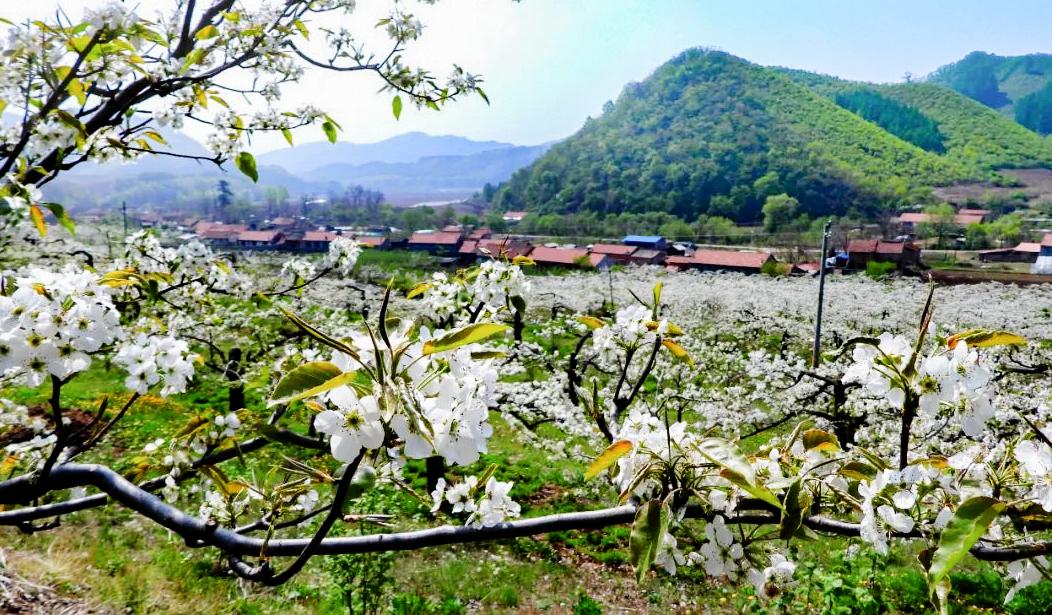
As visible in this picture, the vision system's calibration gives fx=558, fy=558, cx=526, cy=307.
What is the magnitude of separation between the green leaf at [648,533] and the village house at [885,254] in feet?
141

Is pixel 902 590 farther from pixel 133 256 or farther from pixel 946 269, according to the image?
pixel 946 269

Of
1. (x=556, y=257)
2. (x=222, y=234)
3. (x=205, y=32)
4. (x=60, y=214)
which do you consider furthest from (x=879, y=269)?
(x=222, y=234)

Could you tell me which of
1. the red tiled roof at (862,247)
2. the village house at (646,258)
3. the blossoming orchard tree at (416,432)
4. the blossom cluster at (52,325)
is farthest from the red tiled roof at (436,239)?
the blossom cluster at (52,325)

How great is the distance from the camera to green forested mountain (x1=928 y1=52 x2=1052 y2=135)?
5984 inches

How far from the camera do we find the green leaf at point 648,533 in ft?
2.93

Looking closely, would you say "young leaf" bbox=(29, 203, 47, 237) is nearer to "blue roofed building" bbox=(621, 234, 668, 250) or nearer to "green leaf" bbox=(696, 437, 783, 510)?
"green leaf" bbox=(696, 437, 783, 510)

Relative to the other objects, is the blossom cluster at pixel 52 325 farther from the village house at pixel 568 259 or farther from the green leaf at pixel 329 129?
the village house at pixel 568 259

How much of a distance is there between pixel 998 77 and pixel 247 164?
8993 inches

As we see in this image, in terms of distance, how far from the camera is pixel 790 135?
278 feet

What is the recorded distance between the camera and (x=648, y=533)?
3.01 ft

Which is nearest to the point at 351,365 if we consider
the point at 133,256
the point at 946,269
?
the point at 133,256

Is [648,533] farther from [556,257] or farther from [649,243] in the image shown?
[649,243]

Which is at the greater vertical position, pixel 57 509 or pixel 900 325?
pixel 57 509

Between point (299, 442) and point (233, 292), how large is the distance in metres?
4.36
